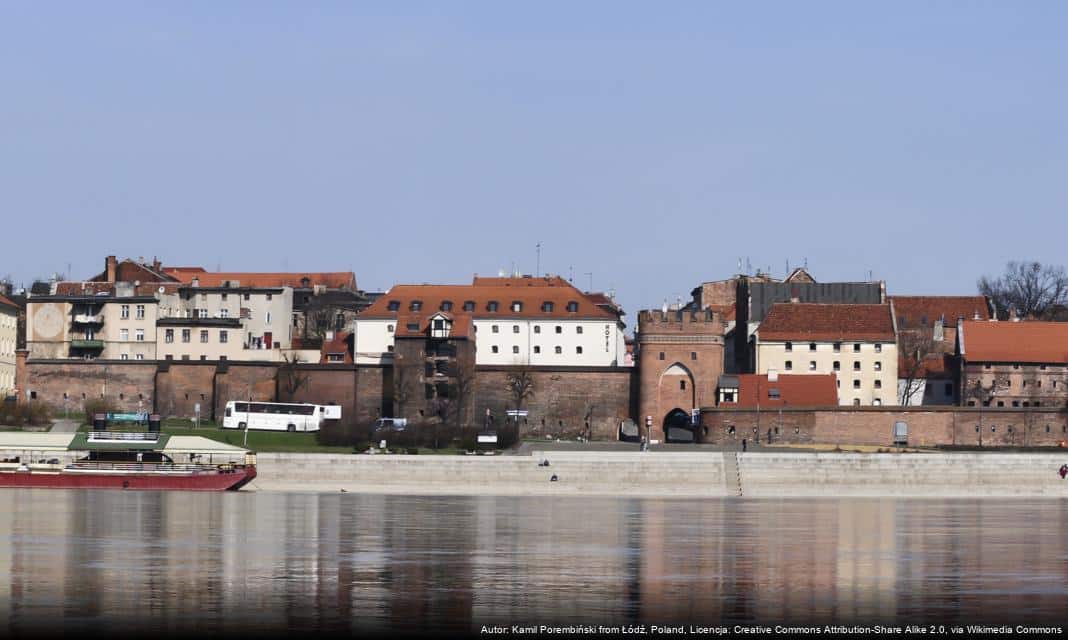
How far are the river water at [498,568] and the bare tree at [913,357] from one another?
53955 millimetres

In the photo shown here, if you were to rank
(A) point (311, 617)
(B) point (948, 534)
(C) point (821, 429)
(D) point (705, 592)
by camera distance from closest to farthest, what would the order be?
(A) point (311, 617) < (D) point (705, 592) < (B) point (948, 534) < (C) point (821, 429)

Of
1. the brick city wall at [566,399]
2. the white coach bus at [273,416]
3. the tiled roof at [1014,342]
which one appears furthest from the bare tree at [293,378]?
the tiled roof at [1014,342]

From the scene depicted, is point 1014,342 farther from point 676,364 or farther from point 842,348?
point 676,364

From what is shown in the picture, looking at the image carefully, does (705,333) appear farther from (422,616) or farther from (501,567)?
(422,616)

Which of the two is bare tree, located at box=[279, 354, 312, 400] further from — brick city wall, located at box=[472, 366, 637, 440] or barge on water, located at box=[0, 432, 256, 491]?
barge on water, located at box=[0, 432, 256, 491]

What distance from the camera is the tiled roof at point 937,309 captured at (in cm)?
12812

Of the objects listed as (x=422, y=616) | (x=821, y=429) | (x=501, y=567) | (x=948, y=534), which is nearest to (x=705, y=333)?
(x=821, y=429)

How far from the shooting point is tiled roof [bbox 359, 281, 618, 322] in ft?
A: 376

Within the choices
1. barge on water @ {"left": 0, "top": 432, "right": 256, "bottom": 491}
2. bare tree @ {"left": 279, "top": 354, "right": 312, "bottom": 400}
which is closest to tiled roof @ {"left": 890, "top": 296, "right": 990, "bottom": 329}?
bare tree @ {"left": 279, "top": 354, "right": 312, "bottom": 400}

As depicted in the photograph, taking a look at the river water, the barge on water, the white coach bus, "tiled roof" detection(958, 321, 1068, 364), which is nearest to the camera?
the river water

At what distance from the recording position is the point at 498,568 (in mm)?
37344

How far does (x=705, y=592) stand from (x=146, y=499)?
35.4 meters

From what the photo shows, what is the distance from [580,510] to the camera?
62312 millimetres

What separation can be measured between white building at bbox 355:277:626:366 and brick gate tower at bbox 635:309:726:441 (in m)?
7.49
